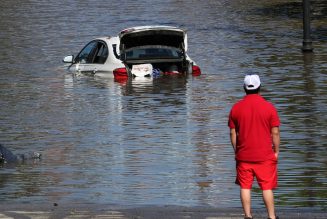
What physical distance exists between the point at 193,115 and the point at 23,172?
7.13 meters

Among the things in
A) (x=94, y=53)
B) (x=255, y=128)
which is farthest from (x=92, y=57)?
(x=255, y=128)

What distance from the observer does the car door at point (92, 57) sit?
30891mm

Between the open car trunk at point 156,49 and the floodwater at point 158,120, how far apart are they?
1.96 feet

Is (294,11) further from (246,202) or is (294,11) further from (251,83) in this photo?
(246,202)

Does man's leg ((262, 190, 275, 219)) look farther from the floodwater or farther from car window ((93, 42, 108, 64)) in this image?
car window ((93, 42, 108, 64))

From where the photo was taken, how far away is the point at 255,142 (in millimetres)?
11422

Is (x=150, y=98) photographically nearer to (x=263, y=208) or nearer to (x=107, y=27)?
(x=263, y=208)

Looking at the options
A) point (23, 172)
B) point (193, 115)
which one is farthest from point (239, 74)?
point (23, 172)

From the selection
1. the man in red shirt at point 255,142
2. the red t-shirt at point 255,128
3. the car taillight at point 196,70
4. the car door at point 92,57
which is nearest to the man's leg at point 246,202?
the man in red shirt at point 255,142

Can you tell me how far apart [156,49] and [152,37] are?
609 millimetres

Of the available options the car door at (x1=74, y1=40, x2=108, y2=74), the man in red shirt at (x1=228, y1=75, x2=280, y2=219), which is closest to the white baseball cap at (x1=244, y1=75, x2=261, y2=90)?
the man in red shirt at (x1=228, y1=75, x2=280, y2=219)

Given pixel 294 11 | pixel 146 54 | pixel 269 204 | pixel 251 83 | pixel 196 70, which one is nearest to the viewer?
pixel 269 204

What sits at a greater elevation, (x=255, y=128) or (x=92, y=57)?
(x=255, y=128)

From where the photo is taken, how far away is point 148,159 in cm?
1720
